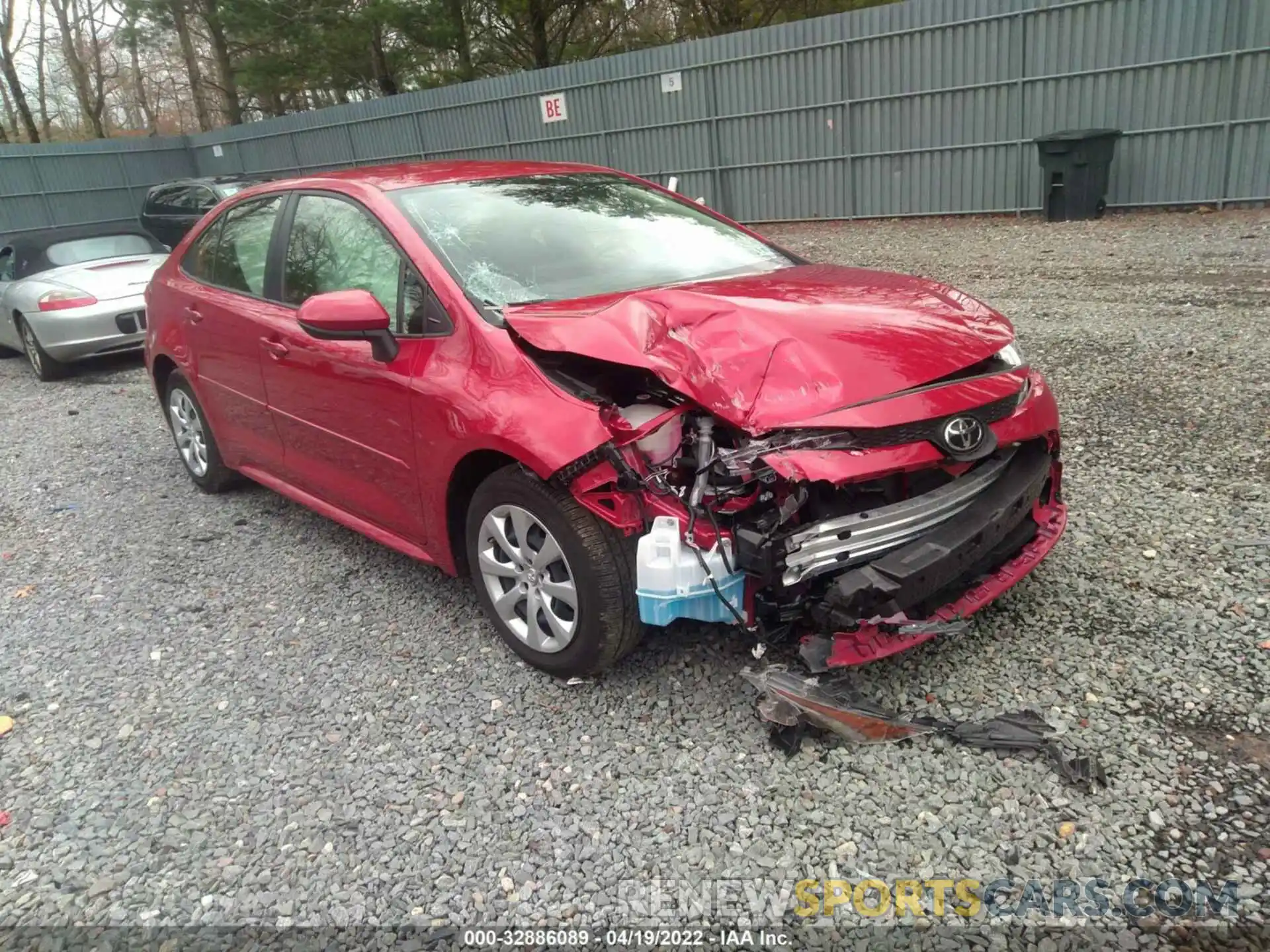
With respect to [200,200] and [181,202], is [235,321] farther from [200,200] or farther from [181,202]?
[181,202]

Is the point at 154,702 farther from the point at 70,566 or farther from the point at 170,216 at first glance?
the point at 170,216

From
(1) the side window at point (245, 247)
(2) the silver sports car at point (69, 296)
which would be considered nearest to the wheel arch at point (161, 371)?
(1) the side window at point (245, 247)

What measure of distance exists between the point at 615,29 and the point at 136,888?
2436cm

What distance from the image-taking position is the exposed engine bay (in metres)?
2.54

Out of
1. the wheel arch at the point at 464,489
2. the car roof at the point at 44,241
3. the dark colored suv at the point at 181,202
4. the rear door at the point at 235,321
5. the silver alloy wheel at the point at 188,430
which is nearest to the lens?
the wheel arch at the point at 464,489

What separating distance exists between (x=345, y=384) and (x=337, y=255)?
2.00 feet

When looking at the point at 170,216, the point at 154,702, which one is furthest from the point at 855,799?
the point at 170,216

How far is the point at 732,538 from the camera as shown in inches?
102

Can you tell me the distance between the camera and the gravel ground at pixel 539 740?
90.4 inches

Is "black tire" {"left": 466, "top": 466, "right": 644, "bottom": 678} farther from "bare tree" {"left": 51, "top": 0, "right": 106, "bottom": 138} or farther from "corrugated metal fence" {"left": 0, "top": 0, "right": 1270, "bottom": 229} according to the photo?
"bare tree" {"left": 51, "top": 0, "right": 106, "bottom": 138}

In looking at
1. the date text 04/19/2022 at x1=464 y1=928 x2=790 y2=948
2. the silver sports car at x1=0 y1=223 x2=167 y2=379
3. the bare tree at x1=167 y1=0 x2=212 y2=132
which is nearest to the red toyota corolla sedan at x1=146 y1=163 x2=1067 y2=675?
the date text 04/19/2022 at x1=464 y1=928 x2=790 y2=948

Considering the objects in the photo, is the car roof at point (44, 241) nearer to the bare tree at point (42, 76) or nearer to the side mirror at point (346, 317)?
the side mirror at point (346, 317)

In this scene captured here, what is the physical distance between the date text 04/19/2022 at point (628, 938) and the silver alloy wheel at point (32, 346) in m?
8.85

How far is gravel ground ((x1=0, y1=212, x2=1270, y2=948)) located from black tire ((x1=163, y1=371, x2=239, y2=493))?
44 centimetres
